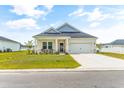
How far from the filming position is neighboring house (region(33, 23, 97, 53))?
32562mm

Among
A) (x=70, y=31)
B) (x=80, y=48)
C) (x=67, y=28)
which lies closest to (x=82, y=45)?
(x=80, y=48)

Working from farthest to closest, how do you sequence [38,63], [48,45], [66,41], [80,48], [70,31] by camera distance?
1. [70,31]
2. [80,48]
3. [48,45]
4. [66,41]
5. [38,63]

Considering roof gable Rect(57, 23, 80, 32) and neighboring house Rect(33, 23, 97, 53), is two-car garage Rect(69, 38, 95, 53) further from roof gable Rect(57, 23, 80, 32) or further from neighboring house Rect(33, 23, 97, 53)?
roof gable Rect(57, 23, 80, 32)

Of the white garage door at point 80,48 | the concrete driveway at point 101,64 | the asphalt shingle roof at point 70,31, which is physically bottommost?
the concrete driveway at point 101,64

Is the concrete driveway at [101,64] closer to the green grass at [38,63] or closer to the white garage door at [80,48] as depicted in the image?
the green grass at [38,63]

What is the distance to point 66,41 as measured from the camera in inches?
1289

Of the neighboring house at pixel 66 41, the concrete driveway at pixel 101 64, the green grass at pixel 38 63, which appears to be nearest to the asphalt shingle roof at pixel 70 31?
the neighboring house at pixel 66 41

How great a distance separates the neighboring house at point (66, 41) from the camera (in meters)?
32.6

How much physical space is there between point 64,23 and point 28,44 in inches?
310

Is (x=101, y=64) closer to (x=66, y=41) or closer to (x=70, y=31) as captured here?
(x=66, y=41)

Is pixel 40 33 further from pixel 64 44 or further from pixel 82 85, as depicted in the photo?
pixel 82 85
